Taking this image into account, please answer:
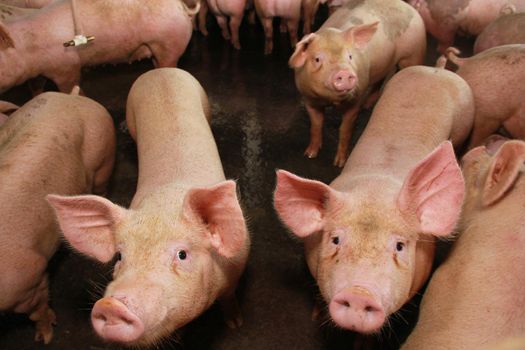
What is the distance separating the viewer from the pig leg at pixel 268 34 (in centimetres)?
655

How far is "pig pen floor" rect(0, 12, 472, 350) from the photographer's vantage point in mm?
3203

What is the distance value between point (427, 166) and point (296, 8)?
4738mm

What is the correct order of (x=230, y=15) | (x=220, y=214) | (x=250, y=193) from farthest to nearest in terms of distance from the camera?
(x=230, y=15) < (x=250, y=193) < (x=220, y=214)

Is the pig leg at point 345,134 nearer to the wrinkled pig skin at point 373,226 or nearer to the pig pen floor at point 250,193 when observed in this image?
the pig pen floor at point 250,193

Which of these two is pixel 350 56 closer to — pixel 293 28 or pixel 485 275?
pixel 485 275

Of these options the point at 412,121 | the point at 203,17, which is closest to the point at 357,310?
the point at 412,121

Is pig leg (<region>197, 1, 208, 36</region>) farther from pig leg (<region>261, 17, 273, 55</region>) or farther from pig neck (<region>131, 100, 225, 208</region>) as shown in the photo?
pig neck (<region>131, 100, 225, 208</region>)

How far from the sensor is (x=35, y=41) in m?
4.72

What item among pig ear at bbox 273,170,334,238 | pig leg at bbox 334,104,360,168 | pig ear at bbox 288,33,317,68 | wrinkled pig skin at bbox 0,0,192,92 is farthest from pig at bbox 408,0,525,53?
pig ear at bbox 273,170,334,238

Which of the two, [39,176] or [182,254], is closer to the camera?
[182,254]

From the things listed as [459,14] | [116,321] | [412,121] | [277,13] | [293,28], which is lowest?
[293,28]

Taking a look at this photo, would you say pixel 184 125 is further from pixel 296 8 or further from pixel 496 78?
pixel 296 8

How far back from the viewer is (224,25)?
6.99 meters

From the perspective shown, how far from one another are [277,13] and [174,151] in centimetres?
399
